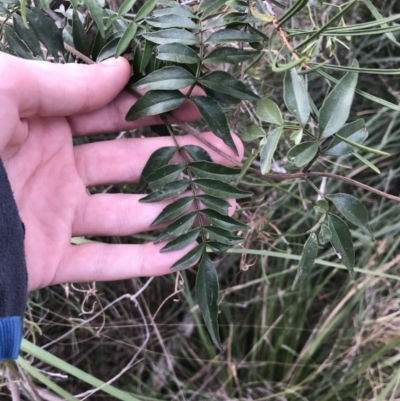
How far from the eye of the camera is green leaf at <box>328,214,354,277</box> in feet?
1.65

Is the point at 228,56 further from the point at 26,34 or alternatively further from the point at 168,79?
the point at 26,34

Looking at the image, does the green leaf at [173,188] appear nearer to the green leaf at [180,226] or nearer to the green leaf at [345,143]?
the green leaf at [180,226]

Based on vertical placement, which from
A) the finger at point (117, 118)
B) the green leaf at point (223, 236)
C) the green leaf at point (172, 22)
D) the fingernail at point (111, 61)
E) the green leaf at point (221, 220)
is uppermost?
the green leaf at point (172, 22)

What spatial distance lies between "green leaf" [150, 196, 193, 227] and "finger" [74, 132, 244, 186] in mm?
123

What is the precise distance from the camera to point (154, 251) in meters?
0.72

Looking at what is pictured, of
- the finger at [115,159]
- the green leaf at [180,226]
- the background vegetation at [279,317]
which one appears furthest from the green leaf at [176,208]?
the background vegetation at [279,317]

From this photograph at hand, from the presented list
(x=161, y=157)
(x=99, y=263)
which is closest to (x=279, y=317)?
(x=99, y=263)

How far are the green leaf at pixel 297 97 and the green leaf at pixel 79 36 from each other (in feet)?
0.94

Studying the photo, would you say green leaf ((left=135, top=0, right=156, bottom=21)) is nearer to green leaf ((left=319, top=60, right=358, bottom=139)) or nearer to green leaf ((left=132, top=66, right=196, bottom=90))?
green leaf ((left=132, top=66, right=196, bottom=90))

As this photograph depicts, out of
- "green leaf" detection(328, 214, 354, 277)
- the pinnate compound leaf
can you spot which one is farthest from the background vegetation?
A: "green leaf" detection(328, 214, 354, 277)

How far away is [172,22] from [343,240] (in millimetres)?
323

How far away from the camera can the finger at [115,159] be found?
2.38 feet

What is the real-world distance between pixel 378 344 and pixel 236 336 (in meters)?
0.34

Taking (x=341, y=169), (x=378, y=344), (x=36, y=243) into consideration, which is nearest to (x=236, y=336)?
(x=378, y=344)
